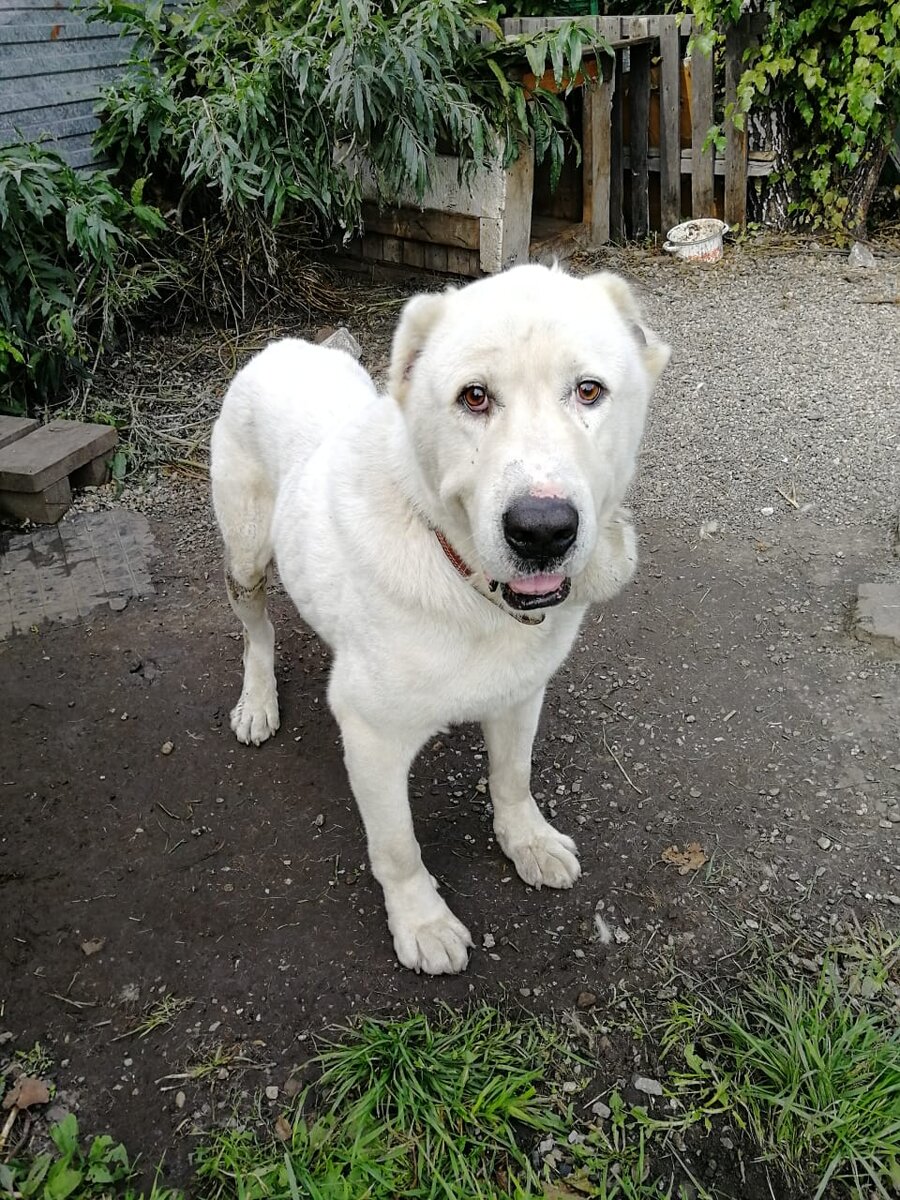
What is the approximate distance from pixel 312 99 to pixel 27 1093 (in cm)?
548

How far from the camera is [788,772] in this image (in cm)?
312

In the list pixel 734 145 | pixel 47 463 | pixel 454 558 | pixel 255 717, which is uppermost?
pixel 734 145

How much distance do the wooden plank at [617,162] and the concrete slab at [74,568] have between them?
17.3 ft

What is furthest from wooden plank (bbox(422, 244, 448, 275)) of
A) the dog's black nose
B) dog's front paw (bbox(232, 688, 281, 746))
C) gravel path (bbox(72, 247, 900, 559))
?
the dog's black nose

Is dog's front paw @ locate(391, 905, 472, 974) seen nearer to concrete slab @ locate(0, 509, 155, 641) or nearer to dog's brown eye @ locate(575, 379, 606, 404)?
dog's brown eye @ locate(575, 379, 606, 404)

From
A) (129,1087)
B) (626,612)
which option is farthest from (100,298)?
(129,1087)

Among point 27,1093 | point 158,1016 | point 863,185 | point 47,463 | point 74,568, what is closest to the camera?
point 27,1093

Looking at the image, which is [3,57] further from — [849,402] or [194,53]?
[849,402]

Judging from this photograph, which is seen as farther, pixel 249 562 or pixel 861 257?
pixel 861 257

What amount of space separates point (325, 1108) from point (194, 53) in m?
6.56

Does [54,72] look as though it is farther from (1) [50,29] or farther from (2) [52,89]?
(1) [50,29]

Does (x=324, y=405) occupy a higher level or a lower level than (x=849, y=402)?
higher

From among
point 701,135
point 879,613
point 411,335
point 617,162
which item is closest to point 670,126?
point 701,135

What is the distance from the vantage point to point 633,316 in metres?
2.17
